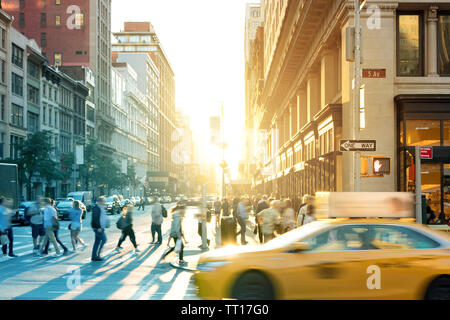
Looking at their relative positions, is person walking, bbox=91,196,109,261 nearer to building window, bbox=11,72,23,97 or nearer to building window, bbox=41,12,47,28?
building window, bbox=11,72,23,97

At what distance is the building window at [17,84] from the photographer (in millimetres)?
53844

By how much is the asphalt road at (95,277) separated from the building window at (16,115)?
3683 centimetres

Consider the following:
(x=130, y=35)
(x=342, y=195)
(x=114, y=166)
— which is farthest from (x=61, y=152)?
(x=130, y=35)

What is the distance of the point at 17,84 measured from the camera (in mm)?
54812

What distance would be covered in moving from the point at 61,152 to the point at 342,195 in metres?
60.8

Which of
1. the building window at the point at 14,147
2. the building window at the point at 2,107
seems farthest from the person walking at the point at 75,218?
the building window at the point at 2,107

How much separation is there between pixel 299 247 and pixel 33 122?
180 ft

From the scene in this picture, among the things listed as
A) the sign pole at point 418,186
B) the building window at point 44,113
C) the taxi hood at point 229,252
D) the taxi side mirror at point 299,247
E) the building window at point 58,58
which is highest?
the building window at point 58,58

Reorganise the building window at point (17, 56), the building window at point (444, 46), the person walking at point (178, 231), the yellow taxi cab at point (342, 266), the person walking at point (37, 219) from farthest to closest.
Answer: the building window at point (17, 56) < the building window at point (444, 46) < the person walking at point (37, 219) < the person walking at point (178, 231) < the yellow taxi cab at point (342, 266)

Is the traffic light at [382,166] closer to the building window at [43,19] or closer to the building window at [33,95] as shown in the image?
the building window at [33,95]

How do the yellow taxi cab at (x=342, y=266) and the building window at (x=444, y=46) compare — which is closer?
the yellow taxi cab at (x=342, y=266)

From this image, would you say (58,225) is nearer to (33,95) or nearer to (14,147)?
(14,147)

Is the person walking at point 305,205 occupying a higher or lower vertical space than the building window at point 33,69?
lower

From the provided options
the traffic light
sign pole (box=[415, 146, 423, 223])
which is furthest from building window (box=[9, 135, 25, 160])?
sign pole (box=[415, 146, 423, 223])
